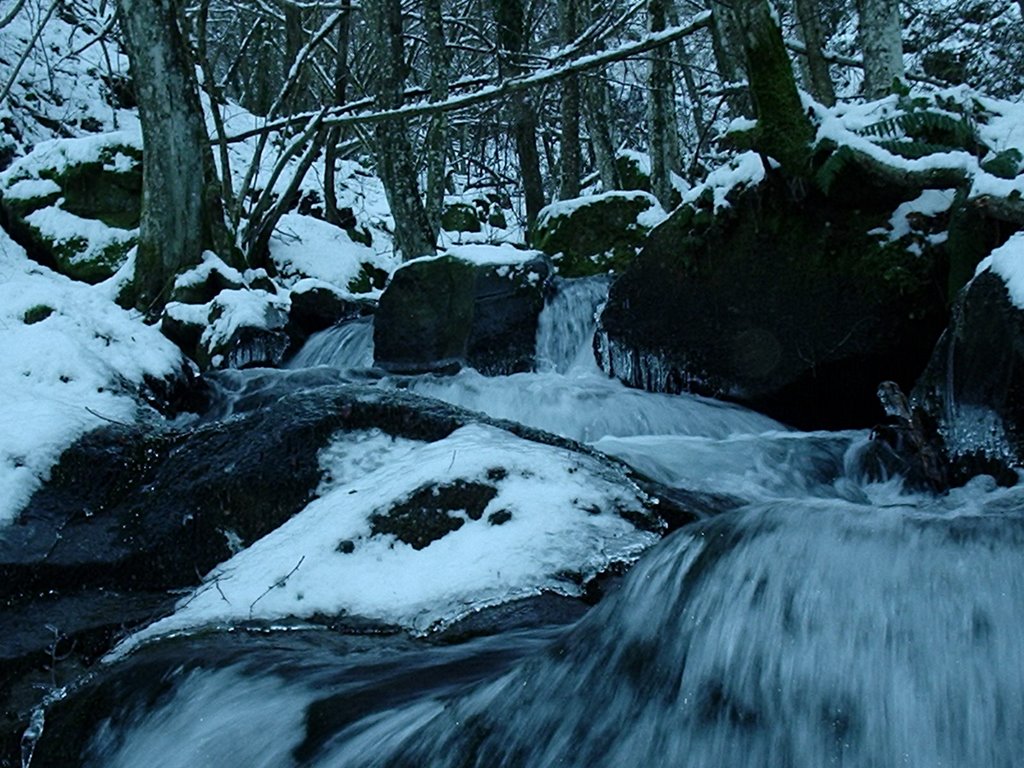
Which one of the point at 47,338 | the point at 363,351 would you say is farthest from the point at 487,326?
the point at 47,338

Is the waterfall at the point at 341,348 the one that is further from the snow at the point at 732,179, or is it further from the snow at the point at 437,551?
the snow at the point at 437,551

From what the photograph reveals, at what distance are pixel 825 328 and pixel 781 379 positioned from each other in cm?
43

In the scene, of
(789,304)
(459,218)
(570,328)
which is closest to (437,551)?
(789,304)

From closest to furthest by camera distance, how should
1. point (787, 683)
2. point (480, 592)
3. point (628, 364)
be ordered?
point (787, 683), point (480, 592), point (628, 364)

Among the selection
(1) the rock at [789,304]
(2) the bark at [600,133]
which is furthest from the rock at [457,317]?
(2) the bark at [600,133]

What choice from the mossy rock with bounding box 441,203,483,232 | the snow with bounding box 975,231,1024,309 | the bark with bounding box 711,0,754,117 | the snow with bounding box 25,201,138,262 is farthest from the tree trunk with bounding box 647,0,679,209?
the mossy rock with bounding box 441,203,483,232

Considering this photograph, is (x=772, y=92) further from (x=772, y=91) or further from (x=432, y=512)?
(x=432, y=512)

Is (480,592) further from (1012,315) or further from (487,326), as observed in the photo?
(487,326)

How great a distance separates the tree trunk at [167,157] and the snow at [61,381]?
204cm

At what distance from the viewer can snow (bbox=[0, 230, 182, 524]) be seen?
12.1ft

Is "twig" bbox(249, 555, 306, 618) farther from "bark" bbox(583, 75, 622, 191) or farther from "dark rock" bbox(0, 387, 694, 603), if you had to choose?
"bark" bbox(583, 75, 622, 191)

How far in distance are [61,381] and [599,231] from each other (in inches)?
244

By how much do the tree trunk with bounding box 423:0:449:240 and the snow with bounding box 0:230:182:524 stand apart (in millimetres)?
4218

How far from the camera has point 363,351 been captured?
8562 mm
